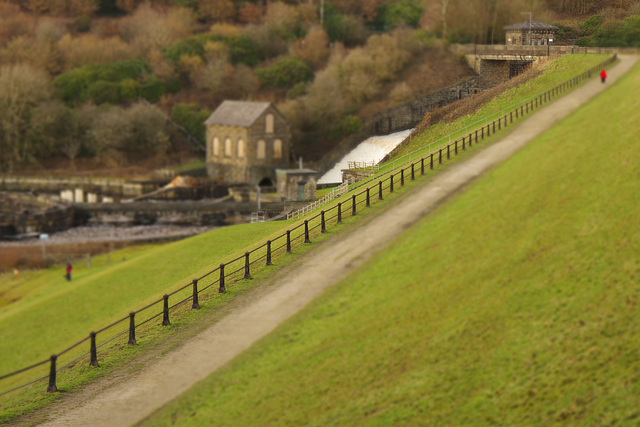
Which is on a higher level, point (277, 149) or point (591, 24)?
point (591, 24)

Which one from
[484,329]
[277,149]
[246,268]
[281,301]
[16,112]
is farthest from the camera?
[16,112]

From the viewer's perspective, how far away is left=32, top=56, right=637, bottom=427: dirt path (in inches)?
933

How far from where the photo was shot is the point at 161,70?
445ft

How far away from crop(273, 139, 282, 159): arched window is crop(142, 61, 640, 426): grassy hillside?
242 ft

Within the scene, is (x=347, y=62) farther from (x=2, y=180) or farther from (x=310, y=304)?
(x=310, y=304)

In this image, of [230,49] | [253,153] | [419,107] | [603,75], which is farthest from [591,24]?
[230,49]

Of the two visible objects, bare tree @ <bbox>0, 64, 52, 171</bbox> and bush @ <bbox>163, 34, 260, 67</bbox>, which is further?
bush @ <bbox>163, 34, 260, 67</bbox>

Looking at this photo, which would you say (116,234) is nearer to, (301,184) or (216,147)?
(216,147)

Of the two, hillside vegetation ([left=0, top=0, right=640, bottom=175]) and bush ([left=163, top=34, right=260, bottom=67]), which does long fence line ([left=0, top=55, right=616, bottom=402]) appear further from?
bush ([left=163, top=34, right=260, bottom=67])

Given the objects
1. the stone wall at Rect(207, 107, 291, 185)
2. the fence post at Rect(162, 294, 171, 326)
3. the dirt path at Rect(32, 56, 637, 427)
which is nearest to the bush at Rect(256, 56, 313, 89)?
the stone wall at Rect(207, 107, 291, 185)

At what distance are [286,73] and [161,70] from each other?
19.9 m

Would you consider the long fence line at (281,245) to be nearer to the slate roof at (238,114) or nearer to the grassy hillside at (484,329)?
the grassy hillside at (484,329)

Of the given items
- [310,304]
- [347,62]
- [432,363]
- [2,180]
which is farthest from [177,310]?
[2,180]

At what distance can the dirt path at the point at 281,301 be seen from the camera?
23688 millimetres
